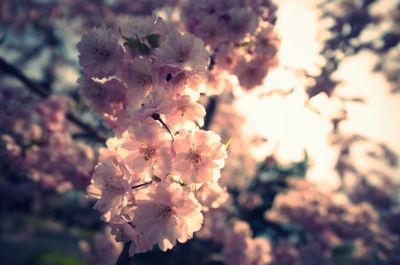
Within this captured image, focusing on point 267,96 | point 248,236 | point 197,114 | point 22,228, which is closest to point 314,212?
point 248,236

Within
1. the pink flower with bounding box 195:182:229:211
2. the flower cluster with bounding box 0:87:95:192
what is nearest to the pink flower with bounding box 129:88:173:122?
the pink flower with bounding box 195:182:229:211

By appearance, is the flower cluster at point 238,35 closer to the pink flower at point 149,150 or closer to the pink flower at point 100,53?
the pink flower at point 100,53

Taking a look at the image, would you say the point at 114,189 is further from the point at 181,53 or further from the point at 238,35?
the point at 238,35

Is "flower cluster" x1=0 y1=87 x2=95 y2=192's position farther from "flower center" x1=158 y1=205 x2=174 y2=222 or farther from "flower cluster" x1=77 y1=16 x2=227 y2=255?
"flower center" x1=158 y1=205 x2=174 y2=222

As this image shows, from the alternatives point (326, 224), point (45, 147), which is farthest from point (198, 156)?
point (326, 224)

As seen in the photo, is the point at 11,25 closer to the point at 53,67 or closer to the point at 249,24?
the point at 53,67

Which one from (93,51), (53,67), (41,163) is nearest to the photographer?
(93,51)

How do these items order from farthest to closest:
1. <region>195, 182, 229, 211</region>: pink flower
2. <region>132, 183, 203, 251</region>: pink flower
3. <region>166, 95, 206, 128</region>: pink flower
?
<region>195, 182, 229, 211</region>: pink flower
<region>166, 95, 206, 128</region>: pink flower
<region>132, 183, 203, 251</region>: pink flower
